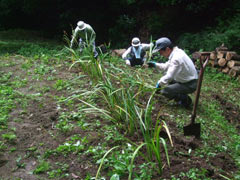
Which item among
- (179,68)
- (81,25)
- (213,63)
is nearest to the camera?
(179,68)

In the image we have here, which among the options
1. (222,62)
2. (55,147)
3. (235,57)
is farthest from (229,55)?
(55,147)

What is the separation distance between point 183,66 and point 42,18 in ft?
41.0

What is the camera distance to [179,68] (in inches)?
168

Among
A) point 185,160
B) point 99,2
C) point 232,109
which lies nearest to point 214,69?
point 232,109

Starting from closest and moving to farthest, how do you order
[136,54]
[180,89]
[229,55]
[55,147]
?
1. [55,147]
2. [180,89]
3. [136,54]
4. [229,55]

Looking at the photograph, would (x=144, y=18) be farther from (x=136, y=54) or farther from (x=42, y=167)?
Answer: (x=42, y=167)

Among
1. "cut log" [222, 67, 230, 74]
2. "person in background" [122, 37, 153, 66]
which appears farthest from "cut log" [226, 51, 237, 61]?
"person in background" [122, 37, 153, 66]

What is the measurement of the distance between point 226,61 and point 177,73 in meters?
3.85

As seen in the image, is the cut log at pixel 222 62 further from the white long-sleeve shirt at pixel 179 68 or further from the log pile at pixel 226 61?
the white long-sleeve shirt at pixel 179 68

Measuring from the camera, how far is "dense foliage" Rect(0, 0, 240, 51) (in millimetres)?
9641

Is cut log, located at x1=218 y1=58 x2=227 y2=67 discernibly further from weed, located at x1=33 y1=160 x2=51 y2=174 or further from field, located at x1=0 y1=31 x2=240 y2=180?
weed, located at x1=33 y1=160 x2=51 y2=174

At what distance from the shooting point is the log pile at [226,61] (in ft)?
23.4

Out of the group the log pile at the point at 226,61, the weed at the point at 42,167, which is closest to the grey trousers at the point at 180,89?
the weed at the point at 42,167

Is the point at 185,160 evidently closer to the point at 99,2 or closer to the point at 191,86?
the point at 191,86
